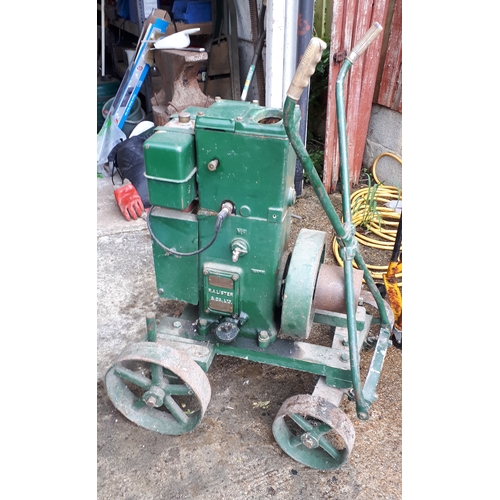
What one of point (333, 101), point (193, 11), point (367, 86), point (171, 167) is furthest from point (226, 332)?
point (193, 11)

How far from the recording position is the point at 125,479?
202 cm

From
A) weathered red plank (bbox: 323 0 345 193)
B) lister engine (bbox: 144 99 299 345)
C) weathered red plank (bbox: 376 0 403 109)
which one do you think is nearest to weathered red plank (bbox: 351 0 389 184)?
weathered red plank (bbox: 376 0 403 109)

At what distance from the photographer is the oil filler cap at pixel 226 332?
2107 mm

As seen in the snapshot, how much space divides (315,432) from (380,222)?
7.09 feet

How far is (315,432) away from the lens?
1.96 m

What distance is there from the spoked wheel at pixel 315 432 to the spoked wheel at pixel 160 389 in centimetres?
38

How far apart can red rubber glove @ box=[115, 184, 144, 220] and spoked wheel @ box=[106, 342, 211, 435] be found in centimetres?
180

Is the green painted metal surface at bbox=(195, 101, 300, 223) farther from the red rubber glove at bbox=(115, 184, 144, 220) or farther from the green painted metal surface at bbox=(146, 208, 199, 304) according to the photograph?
the red rubber glove at bbox=(115, 184, 144, 220)

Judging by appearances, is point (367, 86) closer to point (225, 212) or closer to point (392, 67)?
point (392, 67)

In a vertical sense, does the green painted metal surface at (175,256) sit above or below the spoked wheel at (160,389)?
above

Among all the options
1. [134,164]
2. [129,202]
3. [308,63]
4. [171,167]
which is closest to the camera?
[308,63]

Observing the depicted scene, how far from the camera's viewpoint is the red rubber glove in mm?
3863

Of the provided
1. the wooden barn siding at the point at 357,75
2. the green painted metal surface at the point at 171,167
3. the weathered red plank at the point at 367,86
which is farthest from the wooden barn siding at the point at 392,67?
the green painted metal surface at the point at 171,167

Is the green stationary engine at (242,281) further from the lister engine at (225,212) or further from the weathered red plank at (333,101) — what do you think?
the weathered red plank at (333,101)
